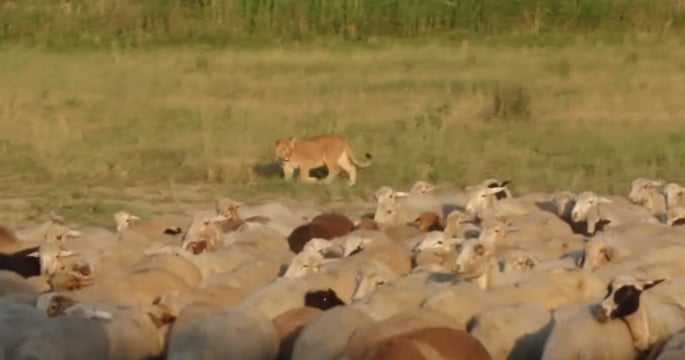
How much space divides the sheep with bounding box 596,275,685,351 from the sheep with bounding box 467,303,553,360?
0.40 m

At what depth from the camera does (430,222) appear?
12445mm

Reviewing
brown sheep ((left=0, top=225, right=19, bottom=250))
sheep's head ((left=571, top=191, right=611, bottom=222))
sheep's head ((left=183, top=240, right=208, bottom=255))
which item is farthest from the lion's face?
sheep's head ((left=183, top=240, right=208, bottom=255))

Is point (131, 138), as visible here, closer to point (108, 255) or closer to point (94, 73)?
point (94, 73)

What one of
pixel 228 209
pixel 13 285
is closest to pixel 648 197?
pixel 228 209

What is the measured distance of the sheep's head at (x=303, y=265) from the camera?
32.0 ft

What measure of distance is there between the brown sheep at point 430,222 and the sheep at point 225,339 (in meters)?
3.87

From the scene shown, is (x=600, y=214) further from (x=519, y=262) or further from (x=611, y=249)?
(x=519, y=262)

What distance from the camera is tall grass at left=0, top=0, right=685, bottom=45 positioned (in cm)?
2848

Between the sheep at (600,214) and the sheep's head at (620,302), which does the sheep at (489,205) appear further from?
the sheep's head at (620,302)

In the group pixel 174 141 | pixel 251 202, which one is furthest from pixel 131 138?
pixel 251 202

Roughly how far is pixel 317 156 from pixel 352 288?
24.7ft

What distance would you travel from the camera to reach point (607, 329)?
26.2ft

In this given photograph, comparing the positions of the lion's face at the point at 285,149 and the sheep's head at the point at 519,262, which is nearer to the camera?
the sheep's head at the point at 519,262

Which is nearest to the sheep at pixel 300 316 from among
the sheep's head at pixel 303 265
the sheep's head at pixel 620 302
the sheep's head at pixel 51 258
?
the sheep's head at pixel 303 265
